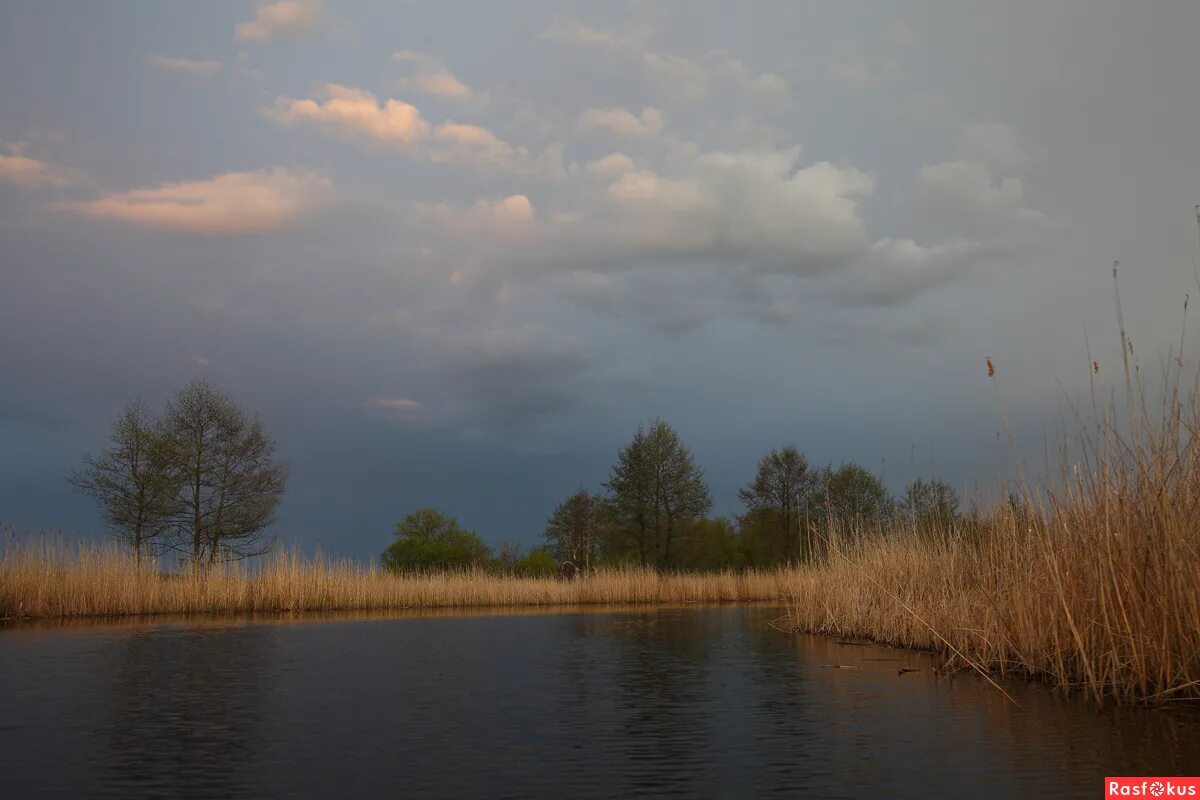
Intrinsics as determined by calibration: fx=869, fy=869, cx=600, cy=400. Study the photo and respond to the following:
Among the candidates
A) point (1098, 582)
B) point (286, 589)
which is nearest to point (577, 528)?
point (286, 589)

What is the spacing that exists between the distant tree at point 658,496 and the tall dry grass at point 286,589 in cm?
1253

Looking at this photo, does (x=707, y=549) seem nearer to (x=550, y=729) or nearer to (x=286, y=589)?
(x=286, y=589)

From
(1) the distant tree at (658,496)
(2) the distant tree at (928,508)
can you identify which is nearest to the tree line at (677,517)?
(1) the distant tree at (658,496)

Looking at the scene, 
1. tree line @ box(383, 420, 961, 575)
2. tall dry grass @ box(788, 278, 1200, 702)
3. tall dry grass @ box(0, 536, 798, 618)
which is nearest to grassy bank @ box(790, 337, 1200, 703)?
tall dry grass @ box(788, 278, 1200, 702)

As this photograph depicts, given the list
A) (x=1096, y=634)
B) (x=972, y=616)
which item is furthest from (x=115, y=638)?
(x=1096, y=634)

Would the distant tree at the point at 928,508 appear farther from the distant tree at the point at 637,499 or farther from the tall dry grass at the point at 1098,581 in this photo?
the distant tree at the point at 637,499

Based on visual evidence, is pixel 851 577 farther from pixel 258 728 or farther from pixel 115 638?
pixel 115 638

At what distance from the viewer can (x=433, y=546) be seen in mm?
47812

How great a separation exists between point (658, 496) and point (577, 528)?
8572 millimetres

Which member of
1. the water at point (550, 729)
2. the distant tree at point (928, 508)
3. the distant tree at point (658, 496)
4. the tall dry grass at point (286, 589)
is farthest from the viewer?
the distant tree at point (658, 496)

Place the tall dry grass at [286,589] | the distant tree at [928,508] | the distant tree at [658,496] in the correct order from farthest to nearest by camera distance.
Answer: the distant tree at [658,496]
the tall dry grass at [286,589]
the distant tree at [928,508]

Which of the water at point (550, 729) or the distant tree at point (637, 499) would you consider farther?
the distant tree at point (637, 499)

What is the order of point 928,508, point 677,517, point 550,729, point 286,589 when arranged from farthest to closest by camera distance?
point 677,517, point 286,589, point 928,508, point 550,729

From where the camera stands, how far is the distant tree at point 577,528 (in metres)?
47.7
